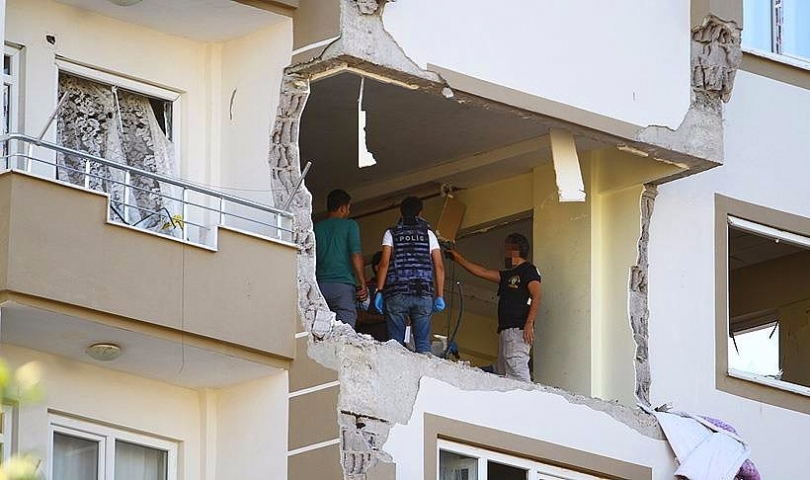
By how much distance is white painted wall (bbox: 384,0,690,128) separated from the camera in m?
18.4

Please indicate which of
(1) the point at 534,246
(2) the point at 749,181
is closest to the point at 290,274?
(1) the point at 534,246

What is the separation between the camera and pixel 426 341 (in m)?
18.5

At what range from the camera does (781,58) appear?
73.6ft

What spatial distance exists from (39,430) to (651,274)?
699cm

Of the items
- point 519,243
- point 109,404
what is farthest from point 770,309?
point 109,404

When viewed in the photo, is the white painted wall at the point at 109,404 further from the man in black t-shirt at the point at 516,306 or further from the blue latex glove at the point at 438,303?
the man in black t-shirt at the point at 516,306

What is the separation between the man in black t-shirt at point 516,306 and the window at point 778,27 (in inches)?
162

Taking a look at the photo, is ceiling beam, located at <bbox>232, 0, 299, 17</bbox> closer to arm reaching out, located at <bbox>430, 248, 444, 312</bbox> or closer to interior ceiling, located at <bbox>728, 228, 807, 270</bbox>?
arm reaching out, located at <bbox>430, 248, 444, 312</bbox>

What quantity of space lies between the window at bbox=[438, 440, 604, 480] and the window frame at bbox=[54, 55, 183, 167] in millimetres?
3571

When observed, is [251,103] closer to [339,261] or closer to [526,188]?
[339,261]

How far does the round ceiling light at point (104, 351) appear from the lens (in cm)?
1689

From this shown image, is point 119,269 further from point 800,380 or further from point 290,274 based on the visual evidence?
point 800,380

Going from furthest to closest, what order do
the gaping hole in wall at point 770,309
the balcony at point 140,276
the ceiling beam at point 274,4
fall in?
the gaping hole in wall at point 770,309
the ceiling beam at point 274,4
the balcony at point 140,276

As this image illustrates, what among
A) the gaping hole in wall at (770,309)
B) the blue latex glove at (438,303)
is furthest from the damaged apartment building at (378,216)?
the gaping hole in wall at (770,309)
